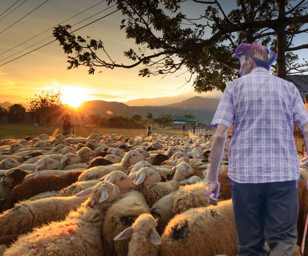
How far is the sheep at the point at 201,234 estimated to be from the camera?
2.80m

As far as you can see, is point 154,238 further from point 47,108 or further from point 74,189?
point 47,108

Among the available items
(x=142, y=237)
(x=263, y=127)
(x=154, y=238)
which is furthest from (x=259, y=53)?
(x=142, y=237)

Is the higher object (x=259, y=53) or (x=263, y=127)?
(x=259, y=53)

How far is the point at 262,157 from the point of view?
5.86 ft

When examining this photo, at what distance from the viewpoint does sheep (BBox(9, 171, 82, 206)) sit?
4836 mm

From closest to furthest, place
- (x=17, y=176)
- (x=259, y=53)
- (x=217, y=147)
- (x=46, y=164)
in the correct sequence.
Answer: (x=217, y=147) → (x=259, y=53) → (x=17, y=176) → (x=46, y=164)

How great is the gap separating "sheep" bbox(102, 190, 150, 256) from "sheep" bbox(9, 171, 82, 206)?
2127 mm

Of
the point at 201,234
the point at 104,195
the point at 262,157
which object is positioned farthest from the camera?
the point at 104,195

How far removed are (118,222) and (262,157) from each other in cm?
225

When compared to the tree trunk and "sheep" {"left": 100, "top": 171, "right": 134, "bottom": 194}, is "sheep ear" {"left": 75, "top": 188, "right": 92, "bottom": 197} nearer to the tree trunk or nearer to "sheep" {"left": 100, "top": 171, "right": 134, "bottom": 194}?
"sheep" {"left": 100, "top": 171, "right": 134, "bottom": 194}

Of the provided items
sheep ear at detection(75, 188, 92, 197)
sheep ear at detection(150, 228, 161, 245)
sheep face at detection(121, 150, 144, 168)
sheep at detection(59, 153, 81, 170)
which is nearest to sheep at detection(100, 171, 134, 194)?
sheep ear at detection(75, 188, 92, 197)

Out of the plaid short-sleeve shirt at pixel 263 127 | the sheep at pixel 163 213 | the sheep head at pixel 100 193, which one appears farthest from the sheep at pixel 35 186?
the plaid short-sleeve shirt at pixel 263 127

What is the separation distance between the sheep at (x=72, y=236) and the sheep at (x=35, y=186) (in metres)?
1.79

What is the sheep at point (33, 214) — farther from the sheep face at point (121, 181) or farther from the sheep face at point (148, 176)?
the sheep face at point (148, 176)
